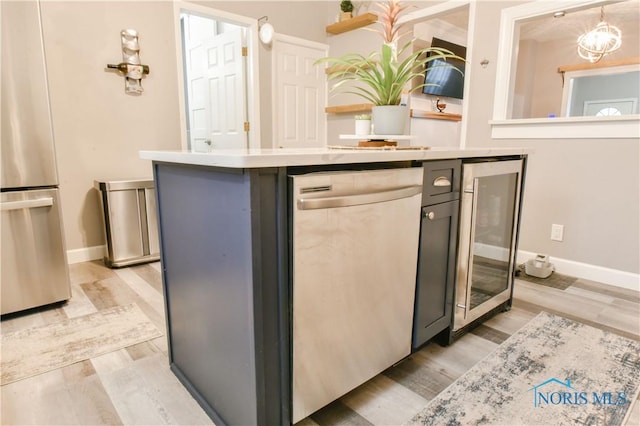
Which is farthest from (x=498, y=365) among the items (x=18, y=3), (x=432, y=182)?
(x=18, y=3)

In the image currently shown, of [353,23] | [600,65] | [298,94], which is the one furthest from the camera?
[600,65]

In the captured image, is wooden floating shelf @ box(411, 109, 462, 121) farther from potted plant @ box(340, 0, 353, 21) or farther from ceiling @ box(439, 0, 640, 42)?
potted plant @ box(340, 0, 353, 21)

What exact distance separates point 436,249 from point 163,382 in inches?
48.3

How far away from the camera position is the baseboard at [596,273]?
253 cm

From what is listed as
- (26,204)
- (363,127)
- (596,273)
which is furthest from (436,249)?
(26,204)

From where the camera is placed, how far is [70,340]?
A: 5.88 feet

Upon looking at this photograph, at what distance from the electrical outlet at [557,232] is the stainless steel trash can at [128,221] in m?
3.00

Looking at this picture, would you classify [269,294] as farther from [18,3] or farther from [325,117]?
[325,117]

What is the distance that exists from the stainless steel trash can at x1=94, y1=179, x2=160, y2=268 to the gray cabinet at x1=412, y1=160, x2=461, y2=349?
206 centimetres

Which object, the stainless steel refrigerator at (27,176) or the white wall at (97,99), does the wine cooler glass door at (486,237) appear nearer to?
the stainless steel refrigerator at (27,176)

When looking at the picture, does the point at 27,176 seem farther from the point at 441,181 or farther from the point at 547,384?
the point at 547,384

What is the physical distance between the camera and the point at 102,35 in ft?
9.44

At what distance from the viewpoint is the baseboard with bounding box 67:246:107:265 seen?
2947mm

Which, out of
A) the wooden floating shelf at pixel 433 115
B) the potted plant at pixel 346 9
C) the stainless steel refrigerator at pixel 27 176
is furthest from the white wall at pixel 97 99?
the wooden floating shelf at pixel 433 115
